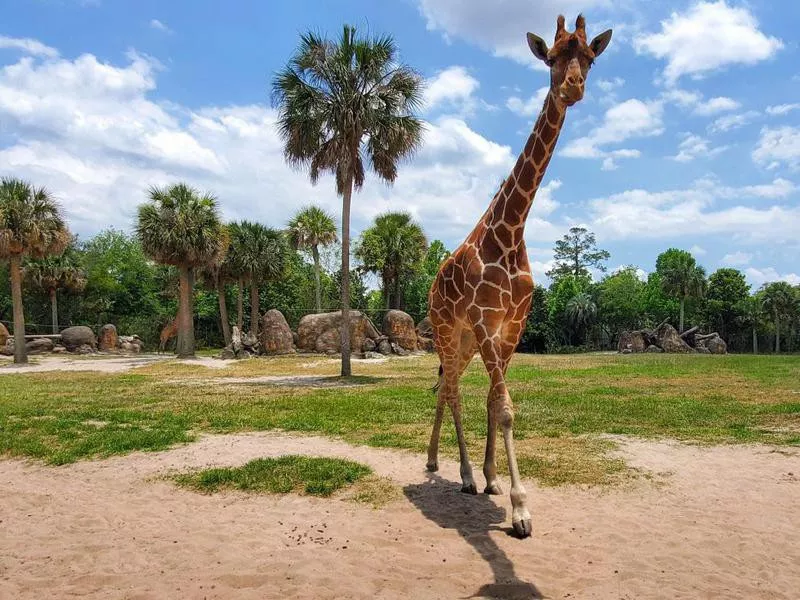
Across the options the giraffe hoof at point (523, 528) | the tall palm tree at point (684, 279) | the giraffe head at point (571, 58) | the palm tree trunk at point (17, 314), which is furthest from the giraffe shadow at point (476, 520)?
the tall palm tree at point (684, 279)

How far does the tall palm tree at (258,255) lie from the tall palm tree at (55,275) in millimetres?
10504

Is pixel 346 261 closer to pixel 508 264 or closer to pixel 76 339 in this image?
pixel 508 264

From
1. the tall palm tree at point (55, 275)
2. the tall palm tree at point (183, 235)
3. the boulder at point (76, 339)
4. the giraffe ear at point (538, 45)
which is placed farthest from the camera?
the tall palm tree at point (55, 275)

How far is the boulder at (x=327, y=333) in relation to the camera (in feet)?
97.5

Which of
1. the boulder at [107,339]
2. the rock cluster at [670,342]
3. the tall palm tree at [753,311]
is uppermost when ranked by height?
the tall palm tree at [753,311]

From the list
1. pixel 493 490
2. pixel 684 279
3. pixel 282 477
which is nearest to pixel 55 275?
pixel 282 477

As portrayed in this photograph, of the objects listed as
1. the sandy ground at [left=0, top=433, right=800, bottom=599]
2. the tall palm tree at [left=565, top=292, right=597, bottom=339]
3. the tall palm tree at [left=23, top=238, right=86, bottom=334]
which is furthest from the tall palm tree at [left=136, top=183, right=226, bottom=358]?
the tall palm tree at [left=565, top=292, right=597, bottom=339]

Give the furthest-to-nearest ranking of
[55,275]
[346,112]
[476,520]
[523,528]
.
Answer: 1. [55,275]
2. [346,112]
3. [476,520]
4. [523,528]

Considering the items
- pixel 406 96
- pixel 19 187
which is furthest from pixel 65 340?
pixel 406 96

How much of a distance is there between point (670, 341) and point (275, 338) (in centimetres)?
2492

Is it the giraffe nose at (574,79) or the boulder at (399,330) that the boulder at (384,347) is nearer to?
the boulder at (399,330)

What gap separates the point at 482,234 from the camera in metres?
5.54

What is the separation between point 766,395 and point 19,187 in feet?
87.8

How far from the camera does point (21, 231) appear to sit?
2325 centimetres
